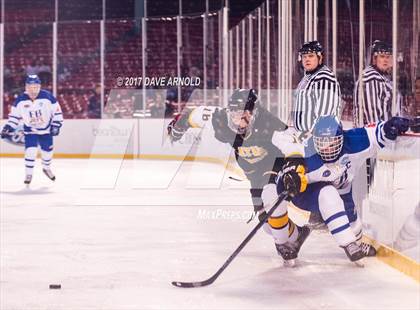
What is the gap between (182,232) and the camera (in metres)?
6.22

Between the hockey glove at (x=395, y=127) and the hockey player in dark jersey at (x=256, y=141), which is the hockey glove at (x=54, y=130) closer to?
the hockey player in dark jersey at (x=256, y=141)

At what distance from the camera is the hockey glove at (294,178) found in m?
4.63

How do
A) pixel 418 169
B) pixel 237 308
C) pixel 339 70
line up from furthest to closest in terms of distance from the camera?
pixel 339 70
pixel 418 169
pixel 237 308

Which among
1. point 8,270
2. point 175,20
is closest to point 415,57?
point 8,270

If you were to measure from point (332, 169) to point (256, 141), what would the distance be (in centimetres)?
37

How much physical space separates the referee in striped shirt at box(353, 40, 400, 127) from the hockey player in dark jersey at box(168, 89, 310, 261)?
0.54 metres

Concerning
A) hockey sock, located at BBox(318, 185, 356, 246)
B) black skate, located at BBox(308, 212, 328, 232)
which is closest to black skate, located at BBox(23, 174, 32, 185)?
black skate, located at BBox(308, 212, 328, 232)

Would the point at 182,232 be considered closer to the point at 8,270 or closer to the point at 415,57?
the point at 8,270

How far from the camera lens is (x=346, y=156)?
493cm

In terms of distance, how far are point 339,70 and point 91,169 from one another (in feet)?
21.6

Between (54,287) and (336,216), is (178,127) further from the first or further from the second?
(54,287)

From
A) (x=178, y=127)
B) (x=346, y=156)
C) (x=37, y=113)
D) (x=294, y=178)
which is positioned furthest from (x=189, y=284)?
(x=37, y=113)

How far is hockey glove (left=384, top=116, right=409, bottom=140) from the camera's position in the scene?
14.9 ft

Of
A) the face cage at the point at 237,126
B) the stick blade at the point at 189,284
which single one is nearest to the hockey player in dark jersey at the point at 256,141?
the face cage at the point at 237,126
